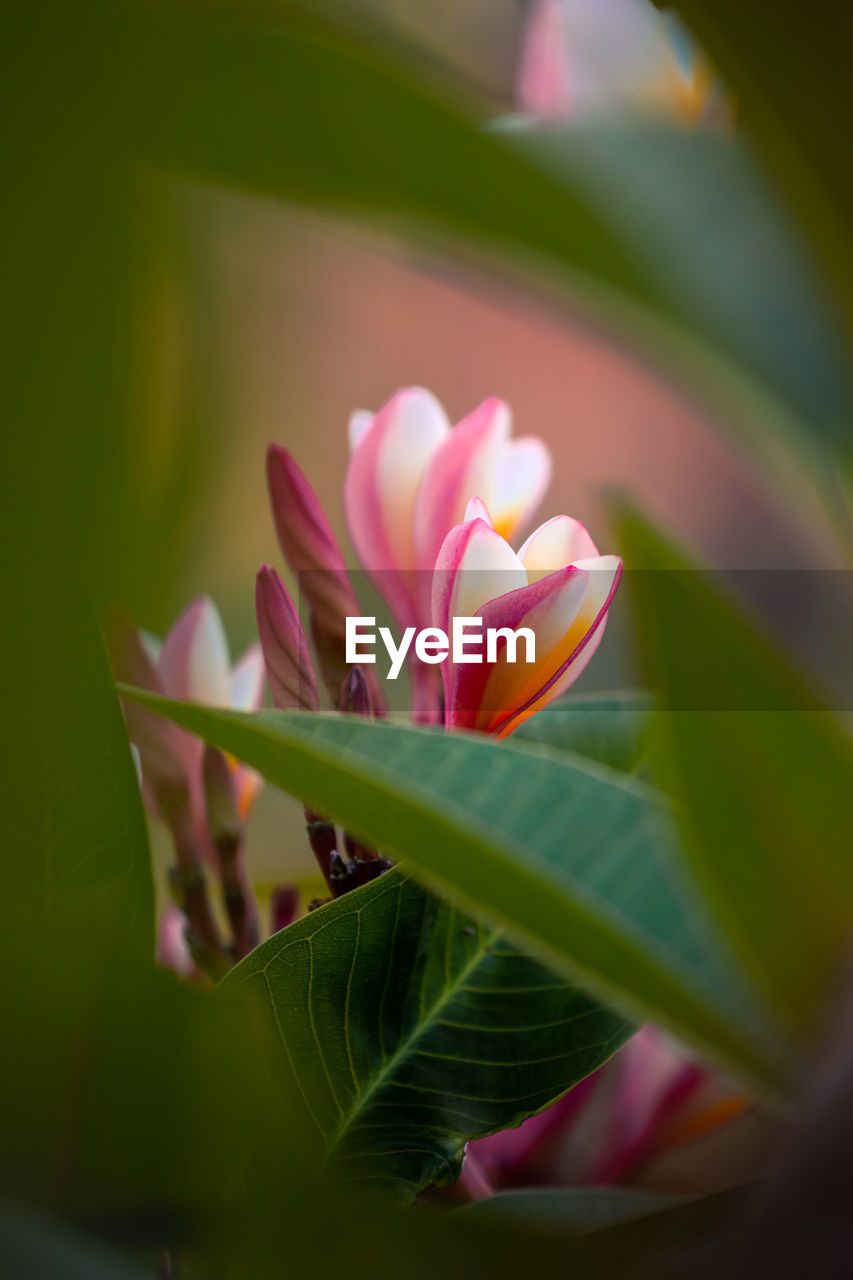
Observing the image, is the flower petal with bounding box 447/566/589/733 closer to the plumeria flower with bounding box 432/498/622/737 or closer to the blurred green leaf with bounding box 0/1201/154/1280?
the plumeria flower with bounding box 432/498/622/737

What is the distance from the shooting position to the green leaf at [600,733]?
0.22m

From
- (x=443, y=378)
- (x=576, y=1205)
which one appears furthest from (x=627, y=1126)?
(x=443, y=378)

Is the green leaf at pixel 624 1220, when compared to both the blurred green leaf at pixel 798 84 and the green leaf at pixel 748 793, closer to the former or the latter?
the green leaf at pixel 748 793

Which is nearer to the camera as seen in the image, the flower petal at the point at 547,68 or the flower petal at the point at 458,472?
the flower petal at the point at 458,472

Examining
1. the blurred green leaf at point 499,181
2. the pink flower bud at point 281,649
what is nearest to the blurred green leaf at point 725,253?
the blurred green leaf at point 499,181

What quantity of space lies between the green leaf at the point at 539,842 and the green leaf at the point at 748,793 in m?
0.01

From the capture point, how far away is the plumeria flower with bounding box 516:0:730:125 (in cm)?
42

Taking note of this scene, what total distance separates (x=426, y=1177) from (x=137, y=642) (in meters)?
0.13

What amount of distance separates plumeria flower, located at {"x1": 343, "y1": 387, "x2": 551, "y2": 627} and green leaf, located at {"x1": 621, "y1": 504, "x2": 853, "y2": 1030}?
0.37 ft

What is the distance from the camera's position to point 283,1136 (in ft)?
0.57

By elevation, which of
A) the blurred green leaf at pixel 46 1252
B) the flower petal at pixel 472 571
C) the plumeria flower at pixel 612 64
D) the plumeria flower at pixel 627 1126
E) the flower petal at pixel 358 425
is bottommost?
the plumeria flower at pixel 627 1126

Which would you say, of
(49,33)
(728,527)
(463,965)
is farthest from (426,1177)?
(728,527)

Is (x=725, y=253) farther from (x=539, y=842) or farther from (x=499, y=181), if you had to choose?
(x=539, y=842)

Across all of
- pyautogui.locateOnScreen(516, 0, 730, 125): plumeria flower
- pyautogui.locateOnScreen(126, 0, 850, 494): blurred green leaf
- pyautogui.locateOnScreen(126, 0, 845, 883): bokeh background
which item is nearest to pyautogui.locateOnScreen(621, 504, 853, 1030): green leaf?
pyautogui.locateOnScreen(126, 0, 850, 494): blurred green leaf
